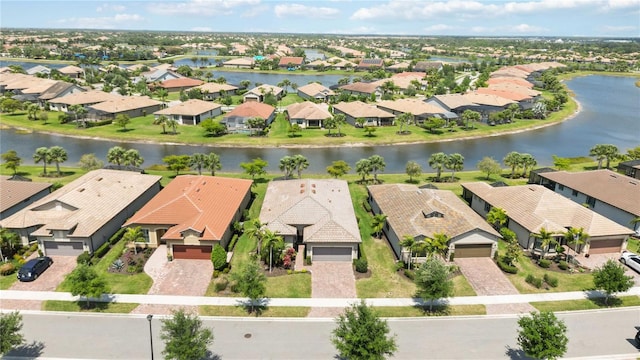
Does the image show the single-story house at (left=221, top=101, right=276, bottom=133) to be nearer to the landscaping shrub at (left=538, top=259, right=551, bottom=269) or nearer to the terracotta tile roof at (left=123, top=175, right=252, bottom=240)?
the terracotta tile roof at (left=123, top=175, right=252, bottom=240)

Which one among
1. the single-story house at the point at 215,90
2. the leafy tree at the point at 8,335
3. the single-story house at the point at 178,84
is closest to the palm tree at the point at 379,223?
the leafy tree at the point at 8,335

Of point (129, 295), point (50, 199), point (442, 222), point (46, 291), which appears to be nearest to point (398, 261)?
point (442, 222)

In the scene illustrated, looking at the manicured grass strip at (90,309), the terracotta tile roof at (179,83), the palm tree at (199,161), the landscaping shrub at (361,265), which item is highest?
the terracotta tile roof at (179,83)

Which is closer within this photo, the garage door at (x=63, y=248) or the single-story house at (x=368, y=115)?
the garage door at (x=63, y=248)

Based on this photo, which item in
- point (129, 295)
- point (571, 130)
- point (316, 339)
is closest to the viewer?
point (316, 339)

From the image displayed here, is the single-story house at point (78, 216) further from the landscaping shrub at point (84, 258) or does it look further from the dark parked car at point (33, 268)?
the dark parked car at point (33, 268)

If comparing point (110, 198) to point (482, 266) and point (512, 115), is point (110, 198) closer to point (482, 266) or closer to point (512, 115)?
point (482, 266)

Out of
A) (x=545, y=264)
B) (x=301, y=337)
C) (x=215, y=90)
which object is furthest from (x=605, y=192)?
(x=215, y=90)

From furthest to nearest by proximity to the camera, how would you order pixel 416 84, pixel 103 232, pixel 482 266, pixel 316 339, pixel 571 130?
pixel 416 84 → pixel 571 130 → pixel 103 232 → pixel 482 266 → pixel 316 339
